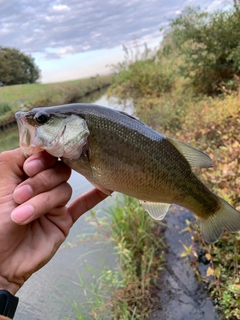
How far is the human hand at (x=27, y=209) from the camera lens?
161 centimetres

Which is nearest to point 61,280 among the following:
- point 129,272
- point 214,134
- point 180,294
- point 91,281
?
point 91,281

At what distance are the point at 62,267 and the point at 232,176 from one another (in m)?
3.00

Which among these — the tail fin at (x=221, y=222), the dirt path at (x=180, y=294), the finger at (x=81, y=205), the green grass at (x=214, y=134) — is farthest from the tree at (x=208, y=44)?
the finger at (x=81, y=205)

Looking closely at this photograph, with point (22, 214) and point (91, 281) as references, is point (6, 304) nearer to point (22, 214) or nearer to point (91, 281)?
point (22, 214)

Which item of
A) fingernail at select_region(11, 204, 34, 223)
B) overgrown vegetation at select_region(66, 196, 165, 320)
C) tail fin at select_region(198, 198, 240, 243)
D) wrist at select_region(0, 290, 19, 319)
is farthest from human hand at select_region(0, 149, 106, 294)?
overgrown vegetation at select_region(66, 196, 165, 320)

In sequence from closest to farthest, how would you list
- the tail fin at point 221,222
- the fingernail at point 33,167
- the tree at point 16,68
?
the fingernail at point 33,167 < the tail fin at point 221,222 < the tree at point 16,68

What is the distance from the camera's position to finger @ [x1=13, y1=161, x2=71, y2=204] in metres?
1.61

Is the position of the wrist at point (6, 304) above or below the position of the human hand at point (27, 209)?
below

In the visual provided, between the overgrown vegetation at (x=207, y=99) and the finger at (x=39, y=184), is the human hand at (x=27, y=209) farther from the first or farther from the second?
the overgrown vegetation at (x=207, y=99)

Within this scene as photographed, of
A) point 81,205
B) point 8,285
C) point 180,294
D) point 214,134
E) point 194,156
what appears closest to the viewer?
point 8,285

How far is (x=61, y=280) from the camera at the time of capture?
4801mm

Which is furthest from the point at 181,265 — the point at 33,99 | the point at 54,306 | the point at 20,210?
the point at 33,99

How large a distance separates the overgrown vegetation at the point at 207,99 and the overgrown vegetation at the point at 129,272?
2.43ft

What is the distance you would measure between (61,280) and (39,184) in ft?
11.9
